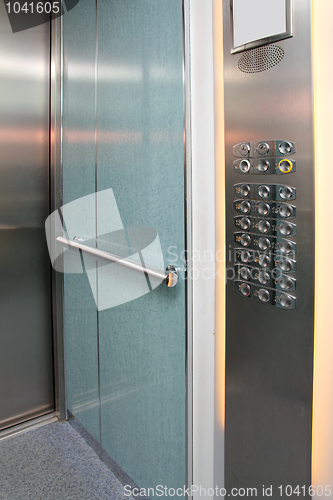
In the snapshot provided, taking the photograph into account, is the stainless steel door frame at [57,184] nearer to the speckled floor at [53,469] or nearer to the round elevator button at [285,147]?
the speckled floor at [53,469]

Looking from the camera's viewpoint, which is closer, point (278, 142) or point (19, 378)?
point (278, 142)

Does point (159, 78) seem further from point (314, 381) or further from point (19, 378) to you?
point (19, 378)

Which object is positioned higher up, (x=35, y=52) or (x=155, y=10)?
(x=35, y=52)

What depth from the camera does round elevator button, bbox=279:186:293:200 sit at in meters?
0.93

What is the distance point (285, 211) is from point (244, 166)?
173 millimetres

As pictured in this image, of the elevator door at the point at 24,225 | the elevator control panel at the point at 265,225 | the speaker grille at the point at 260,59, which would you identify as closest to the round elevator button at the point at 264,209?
Answer: the elevator control panel at the point at 265,225

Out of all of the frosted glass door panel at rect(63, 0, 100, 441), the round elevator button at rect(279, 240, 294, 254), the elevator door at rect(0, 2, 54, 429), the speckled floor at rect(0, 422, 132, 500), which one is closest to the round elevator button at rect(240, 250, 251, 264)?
the round elevator button at rect(279, 240, 294, 254)

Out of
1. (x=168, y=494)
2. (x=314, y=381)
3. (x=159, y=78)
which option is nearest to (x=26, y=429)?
(x=168, y=494)

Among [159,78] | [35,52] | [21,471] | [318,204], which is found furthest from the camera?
[35,52]

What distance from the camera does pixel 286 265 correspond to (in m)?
0.96

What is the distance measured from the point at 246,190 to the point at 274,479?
2.52ft

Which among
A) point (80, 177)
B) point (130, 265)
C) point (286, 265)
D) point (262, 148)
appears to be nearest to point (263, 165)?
point (262, 148)

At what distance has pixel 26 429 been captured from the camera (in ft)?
7.02

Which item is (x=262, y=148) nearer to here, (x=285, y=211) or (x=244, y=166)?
(x=244, y=166)
